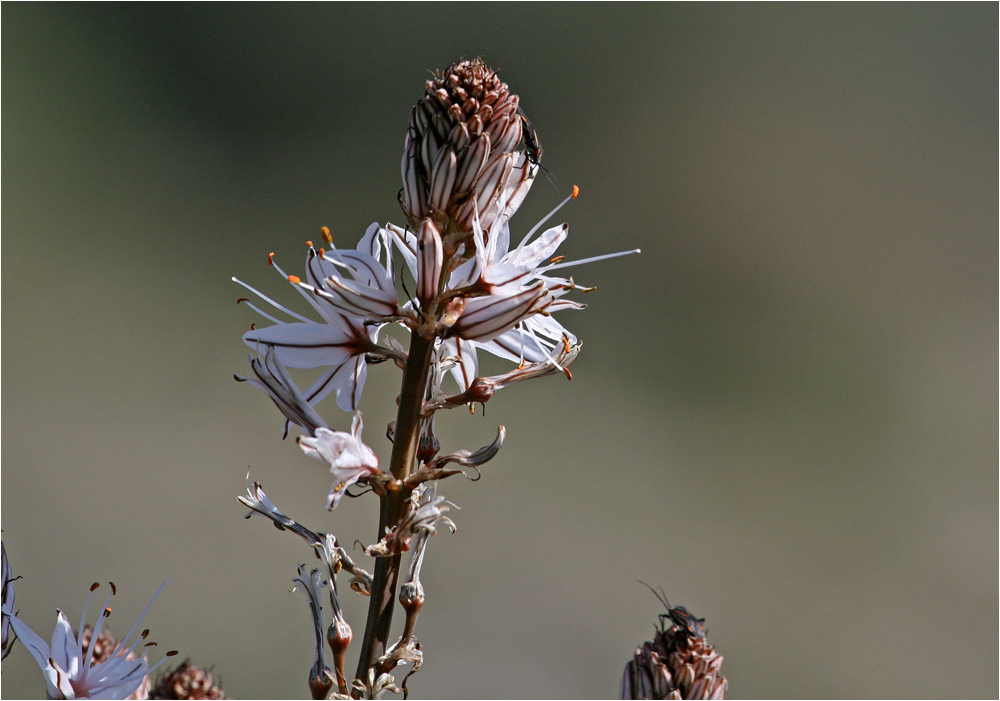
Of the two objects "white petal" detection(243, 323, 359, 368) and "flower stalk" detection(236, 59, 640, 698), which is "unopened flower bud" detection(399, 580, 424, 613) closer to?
"flower stalk" detection(236, 59, 640, 698)

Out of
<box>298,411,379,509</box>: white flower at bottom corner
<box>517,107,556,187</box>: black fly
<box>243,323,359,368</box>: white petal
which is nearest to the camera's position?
<box>298,411,379,509</box>: white flower at bottom corner

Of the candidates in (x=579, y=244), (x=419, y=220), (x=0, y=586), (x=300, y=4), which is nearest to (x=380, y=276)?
(x=419, y=220)

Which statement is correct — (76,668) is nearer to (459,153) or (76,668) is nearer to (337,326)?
(337,326)

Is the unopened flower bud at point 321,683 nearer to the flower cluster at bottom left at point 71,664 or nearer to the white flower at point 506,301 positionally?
the flower cluster at bottom left at point 71,664

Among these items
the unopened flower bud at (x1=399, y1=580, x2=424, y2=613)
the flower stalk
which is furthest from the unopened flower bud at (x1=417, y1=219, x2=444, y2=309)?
the unopened flower bud at (x1=399, y1=580, x2=424, y2=613)

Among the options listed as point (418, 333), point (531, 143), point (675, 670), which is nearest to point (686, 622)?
point (675, 670)
